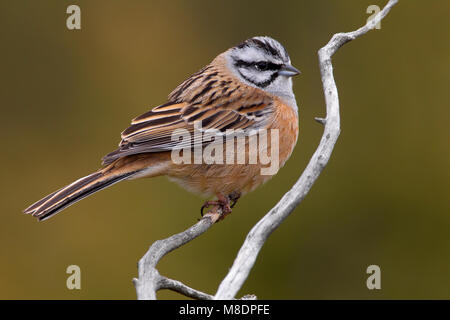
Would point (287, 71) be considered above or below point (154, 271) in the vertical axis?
above

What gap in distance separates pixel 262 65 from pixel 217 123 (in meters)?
0.69

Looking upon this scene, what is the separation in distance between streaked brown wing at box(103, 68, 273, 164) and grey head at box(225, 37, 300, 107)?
117 millimetres

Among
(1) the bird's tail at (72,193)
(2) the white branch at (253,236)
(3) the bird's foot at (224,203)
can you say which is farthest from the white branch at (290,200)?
(1) the bird's tail at (72,193)

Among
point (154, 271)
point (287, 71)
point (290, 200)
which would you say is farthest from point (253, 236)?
point (287, 71)

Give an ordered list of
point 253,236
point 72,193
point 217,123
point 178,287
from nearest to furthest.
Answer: point 253,236, point 178,287, point 72,193, point 217,123

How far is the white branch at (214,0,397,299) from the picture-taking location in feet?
11.9

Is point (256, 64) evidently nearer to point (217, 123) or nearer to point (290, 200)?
point (217, 123)

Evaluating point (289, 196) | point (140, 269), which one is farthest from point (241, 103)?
point (140, 269)

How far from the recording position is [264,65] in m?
5.73

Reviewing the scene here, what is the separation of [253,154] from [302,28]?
2.88 meters

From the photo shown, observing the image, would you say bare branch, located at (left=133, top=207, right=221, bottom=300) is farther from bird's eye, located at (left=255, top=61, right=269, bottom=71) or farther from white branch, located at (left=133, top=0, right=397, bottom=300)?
bird's eye, located at (left=255, top=61, right=269, bottom=71)

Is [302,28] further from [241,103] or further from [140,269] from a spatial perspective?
[140,269]

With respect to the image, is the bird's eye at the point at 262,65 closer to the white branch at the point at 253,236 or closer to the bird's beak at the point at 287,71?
the bird's beak at the point at 287,71

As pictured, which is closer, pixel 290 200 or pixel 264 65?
pixel 290 200
